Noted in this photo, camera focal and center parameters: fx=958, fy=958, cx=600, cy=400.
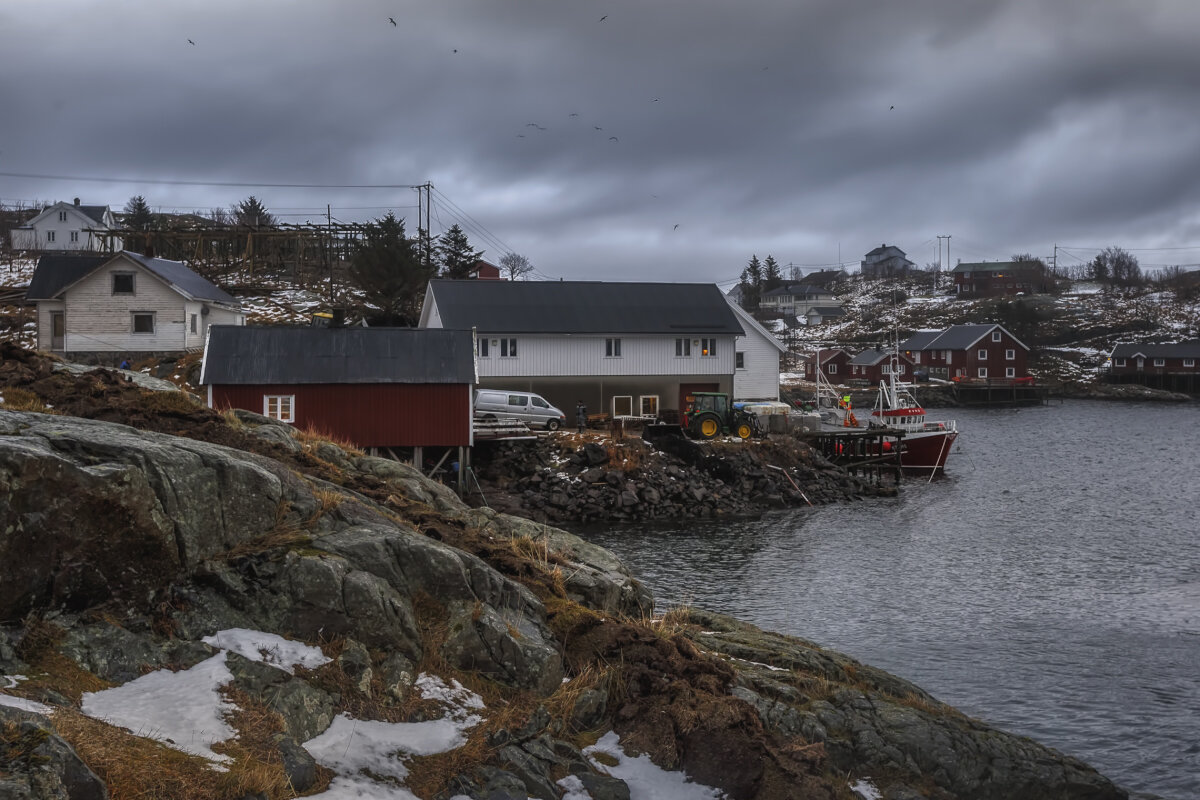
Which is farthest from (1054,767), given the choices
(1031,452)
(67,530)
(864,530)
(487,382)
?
(1031,452)

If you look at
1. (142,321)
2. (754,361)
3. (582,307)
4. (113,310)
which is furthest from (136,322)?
(754,361)

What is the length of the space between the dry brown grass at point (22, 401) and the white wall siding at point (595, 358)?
35.7m

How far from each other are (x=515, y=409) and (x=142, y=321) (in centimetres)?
2031

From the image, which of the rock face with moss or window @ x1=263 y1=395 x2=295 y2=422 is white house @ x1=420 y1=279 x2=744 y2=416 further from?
the rock face with moss

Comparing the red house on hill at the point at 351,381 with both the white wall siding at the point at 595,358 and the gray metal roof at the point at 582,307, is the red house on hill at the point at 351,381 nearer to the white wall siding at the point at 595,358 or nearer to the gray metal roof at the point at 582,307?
the white wall siding at the point at 595,358

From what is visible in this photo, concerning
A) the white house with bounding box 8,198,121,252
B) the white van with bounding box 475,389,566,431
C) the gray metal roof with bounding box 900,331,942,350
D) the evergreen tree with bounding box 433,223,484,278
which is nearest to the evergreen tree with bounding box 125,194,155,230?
the white house with bounding box 8,198,121,252

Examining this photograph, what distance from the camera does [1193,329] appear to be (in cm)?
14312

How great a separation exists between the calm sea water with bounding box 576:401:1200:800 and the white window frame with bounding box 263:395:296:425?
1158cm

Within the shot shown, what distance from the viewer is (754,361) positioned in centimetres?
5572

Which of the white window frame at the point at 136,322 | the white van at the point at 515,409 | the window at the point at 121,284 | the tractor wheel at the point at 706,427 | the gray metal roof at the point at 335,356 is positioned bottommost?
the tractor wheel at the point at 706,427

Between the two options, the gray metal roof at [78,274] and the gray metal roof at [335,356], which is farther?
the gray metal roof at [78,274]

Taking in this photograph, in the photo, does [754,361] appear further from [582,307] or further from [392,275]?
[392,275]

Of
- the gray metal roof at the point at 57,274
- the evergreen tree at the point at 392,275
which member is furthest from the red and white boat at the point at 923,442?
the gray metal roof at the point at 57,274

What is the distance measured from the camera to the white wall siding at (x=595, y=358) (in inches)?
1987
